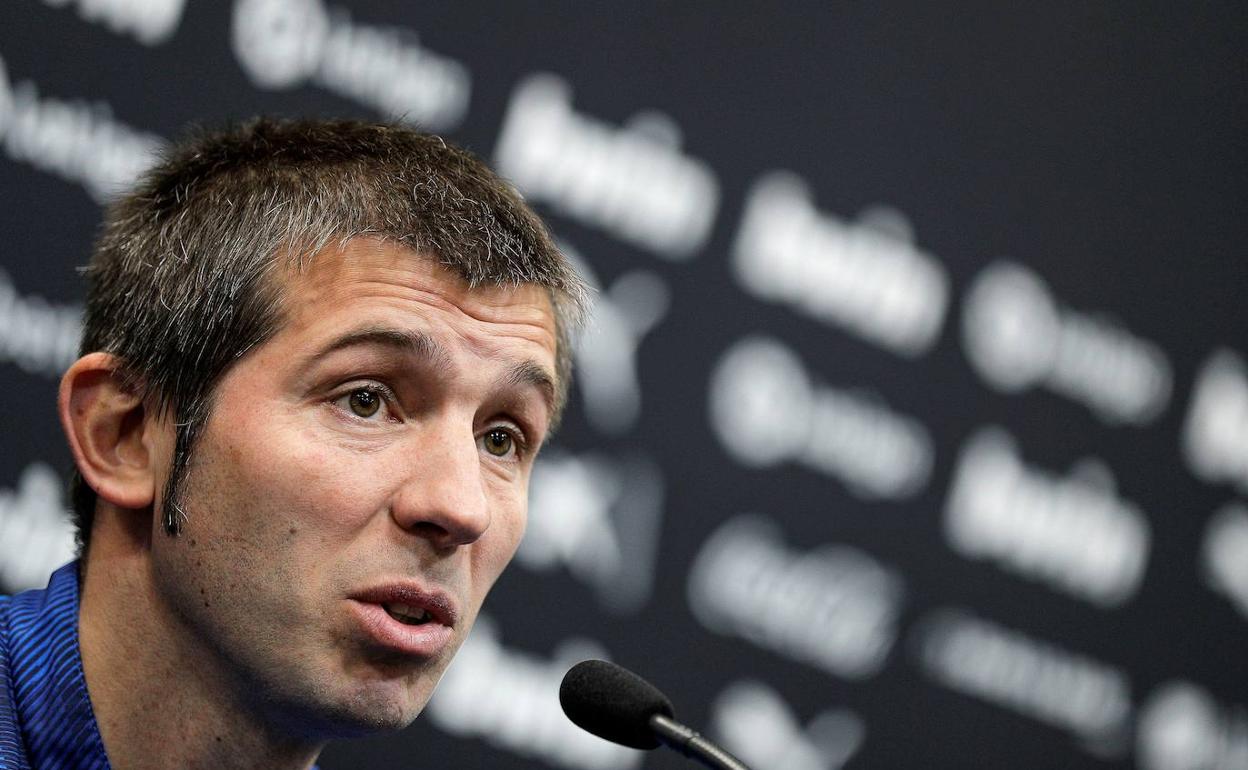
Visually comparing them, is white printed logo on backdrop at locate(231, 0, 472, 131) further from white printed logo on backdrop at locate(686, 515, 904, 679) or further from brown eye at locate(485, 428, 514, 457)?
white printed logo on backdrop at locate(686, 515, 904, 679)

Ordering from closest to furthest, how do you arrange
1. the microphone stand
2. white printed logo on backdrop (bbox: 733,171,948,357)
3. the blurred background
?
the microphone stand < the blurred background < white printed logo on backdrop (bbox: 733,171,948,357)

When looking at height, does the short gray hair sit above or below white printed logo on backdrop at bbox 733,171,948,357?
below

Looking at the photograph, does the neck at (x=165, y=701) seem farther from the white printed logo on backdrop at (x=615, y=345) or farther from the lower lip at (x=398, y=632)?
the white printed logo on backdrop at (x=615, y=345)

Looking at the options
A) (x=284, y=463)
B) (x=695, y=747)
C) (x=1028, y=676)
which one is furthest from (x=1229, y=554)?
(x=284, y=463)

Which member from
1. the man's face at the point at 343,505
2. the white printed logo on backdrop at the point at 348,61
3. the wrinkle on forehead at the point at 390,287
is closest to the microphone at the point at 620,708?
the man's face at the point at 343,505

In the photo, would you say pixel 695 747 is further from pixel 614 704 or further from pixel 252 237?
pixel 252 237

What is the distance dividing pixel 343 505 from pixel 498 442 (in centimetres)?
22

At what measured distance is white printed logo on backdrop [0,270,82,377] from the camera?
1.78 m

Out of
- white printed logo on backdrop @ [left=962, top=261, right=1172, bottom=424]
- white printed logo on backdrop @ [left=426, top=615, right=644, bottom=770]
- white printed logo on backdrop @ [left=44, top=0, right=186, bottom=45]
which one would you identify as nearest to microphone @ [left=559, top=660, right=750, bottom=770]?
white printed logo on backdrop @ [left=426, top=615, right=644, bottom=770]

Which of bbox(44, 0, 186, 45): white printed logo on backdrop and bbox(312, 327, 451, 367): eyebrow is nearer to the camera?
bbox(312, 327, 451, 367): eyebrow

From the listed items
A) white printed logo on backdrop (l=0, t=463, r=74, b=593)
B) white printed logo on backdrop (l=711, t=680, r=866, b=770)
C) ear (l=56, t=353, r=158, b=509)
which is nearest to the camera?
ear (l=56, t=353, r=158, b=509)

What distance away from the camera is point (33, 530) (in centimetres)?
178

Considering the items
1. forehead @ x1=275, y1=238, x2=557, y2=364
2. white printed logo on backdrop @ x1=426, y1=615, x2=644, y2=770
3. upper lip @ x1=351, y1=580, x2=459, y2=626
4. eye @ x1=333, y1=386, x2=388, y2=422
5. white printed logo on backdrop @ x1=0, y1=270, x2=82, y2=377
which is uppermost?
forehead @ x1=275, y1=238, x2=557, y2=364

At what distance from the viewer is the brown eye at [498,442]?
1.38 m
